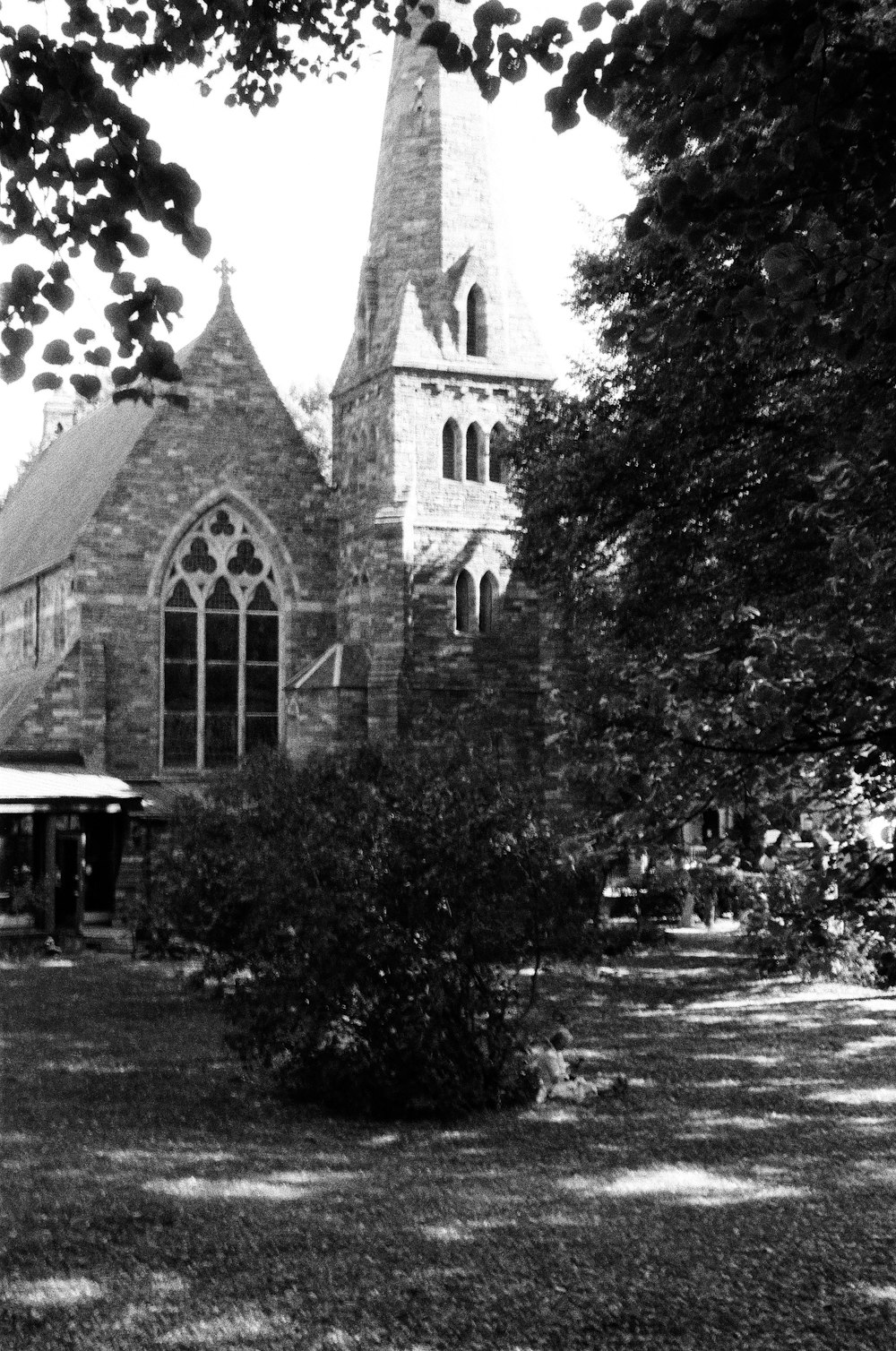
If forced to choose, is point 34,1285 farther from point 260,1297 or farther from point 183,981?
point 183,981

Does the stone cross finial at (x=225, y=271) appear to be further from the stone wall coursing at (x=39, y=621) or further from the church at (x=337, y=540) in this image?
the stone wall coursing at (x=39, y=621)

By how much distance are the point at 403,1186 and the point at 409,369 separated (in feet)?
85.9

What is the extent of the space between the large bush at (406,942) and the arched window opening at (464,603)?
21105 mm

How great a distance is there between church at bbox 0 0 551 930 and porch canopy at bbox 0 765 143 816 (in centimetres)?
319

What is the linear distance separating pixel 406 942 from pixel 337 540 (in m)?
24.2

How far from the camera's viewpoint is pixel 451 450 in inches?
1391

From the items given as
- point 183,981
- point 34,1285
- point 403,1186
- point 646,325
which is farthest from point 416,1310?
point 183,981

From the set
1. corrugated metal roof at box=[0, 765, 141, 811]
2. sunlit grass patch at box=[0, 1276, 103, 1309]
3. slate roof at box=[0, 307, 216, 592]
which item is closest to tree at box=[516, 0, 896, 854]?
sunlit grass patch at box=[0, 1276, 103, 1309]

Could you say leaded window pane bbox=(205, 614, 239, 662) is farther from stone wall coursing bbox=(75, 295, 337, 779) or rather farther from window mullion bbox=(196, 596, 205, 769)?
stone wall coursing bbox=(75, 295, 337, 779)

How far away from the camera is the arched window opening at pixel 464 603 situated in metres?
34.9

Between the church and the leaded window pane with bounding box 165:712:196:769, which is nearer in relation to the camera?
the church

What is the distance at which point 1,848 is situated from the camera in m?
28.9

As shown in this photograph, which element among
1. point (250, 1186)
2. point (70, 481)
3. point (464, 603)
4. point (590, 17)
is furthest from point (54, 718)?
point (590, 17)

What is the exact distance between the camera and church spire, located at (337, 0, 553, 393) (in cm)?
3559
